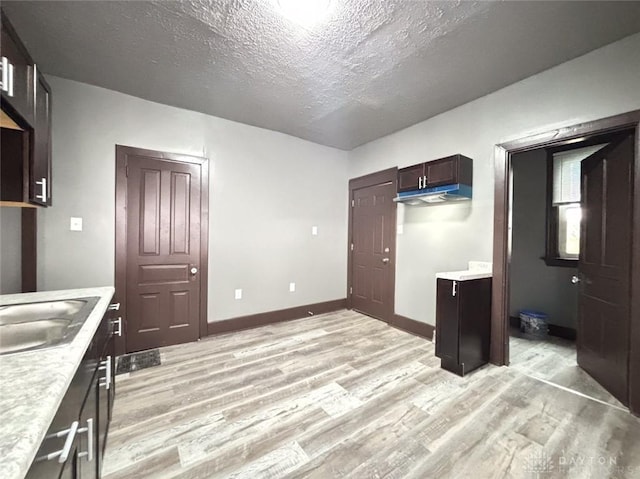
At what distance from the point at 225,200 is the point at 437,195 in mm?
2499

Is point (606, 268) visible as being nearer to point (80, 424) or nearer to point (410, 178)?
point (410, 178)

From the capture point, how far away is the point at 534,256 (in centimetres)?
361

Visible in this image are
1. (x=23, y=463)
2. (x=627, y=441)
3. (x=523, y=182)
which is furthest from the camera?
(x=523, y=182)

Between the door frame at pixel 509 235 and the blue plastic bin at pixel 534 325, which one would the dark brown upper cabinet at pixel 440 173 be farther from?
the blue plastic bin at pixel 534 325

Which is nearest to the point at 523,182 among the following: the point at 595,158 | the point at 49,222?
the point at 595,158

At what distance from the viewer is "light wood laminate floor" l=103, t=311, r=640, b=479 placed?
4.73 ft

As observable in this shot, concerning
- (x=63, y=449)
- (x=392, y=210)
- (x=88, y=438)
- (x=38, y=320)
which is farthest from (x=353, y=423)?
(x=392, y=210)

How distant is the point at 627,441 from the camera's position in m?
1.62

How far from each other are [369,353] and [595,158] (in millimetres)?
2774

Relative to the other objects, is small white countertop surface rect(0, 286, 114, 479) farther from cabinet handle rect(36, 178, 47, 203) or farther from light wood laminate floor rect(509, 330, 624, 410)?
light wood laminate floor rect(509, 330, 624, 410)

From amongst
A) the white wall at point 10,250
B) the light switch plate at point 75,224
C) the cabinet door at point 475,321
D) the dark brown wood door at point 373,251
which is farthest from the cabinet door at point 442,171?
the white wall at point 10,250

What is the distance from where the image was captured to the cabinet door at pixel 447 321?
2381 millimetres

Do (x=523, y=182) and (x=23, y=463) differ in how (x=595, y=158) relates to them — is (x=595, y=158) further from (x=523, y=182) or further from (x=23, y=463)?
(x=23, y=463)

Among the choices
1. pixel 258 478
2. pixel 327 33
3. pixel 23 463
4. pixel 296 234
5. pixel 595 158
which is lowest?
pixel 258 478
